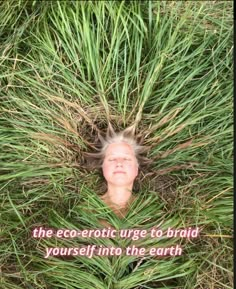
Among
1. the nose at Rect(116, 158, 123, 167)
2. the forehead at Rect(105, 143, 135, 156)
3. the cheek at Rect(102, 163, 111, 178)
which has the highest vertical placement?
the forehead at Rect(105, 143, 135, 156)

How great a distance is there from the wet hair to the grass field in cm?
1

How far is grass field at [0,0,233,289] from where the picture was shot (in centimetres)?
84

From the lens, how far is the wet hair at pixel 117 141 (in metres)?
0.86

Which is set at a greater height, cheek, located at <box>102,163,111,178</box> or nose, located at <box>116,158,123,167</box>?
nose, located at <box>116,158,123,167</box>

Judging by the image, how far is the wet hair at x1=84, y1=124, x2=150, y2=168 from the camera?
860mm

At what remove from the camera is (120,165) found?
0.85 metres

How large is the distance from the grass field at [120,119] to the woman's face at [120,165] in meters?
0.03

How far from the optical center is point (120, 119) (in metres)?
0.87

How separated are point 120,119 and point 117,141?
0.15 ft

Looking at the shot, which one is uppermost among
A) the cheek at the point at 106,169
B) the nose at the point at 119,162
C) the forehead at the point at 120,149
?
the forehead at the point at 120,149

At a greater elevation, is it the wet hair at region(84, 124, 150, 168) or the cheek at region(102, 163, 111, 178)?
the wet hair at region(84, 124, 150, 168)

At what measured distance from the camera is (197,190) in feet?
2.78

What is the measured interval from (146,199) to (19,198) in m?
0.25

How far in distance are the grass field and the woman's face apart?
27 millimetres
